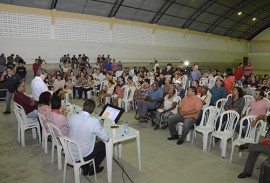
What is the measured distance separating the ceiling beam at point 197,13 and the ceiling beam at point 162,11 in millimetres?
3470

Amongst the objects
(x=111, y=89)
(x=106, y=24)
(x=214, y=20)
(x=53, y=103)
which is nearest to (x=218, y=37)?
(x=214, y=20)

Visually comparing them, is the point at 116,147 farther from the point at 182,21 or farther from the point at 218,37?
the point at 218,37

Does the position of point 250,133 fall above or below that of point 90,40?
below

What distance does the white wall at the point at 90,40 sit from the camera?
1316cm

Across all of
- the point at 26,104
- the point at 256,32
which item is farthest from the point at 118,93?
the point at 256,32

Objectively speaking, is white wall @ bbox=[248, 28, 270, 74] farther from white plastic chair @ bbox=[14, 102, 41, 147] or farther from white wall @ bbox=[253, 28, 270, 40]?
white plastic chair @ bbox=[14, 102, 41, 147]

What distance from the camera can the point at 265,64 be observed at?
95.3ft

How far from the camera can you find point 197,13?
19875 millimetres

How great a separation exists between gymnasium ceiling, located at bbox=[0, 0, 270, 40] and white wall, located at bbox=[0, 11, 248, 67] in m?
0.73

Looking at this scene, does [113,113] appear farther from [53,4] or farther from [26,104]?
[53,4]

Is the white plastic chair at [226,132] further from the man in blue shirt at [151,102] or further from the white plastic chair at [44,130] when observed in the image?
the white plastic chair at [44,130]

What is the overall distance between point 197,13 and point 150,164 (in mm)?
18596

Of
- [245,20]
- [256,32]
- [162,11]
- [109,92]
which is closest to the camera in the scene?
[109,92]

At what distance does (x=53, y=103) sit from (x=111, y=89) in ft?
14.3
